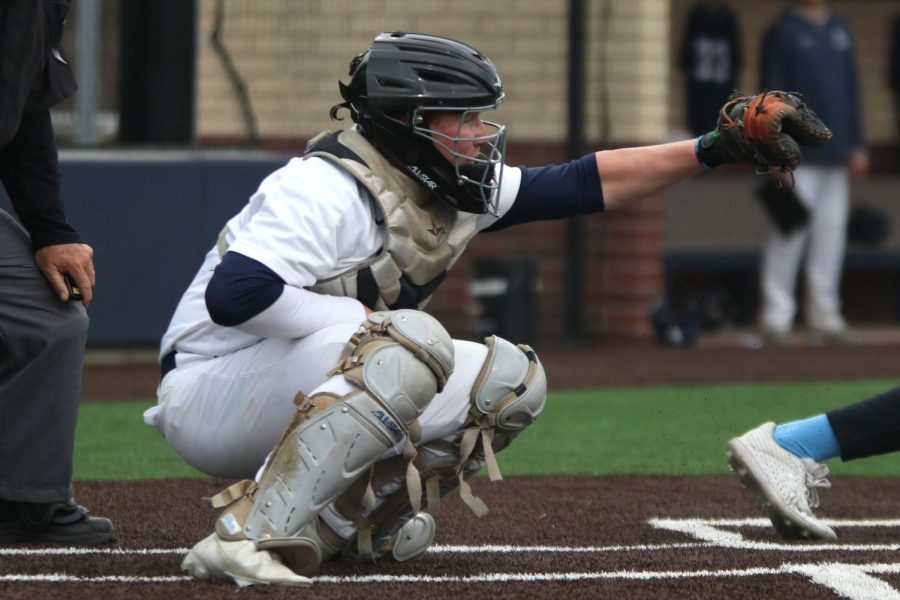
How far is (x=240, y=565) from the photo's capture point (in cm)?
362

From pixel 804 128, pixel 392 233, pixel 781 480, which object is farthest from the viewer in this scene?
pixel 781 480

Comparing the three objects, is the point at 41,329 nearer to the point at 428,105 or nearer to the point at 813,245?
the point at 428,105

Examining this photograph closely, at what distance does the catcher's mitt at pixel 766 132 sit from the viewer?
13.3 feet

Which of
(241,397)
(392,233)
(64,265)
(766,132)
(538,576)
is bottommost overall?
(538,576)

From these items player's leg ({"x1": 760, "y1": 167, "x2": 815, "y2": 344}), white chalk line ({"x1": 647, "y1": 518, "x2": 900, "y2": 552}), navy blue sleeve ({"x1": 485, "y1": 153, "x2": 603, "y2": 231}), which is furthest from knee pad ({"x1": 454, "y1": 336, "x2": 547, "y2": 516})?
player's leg ({"x1": 760, "y1": 167, "x2": 815, "y2": 344})

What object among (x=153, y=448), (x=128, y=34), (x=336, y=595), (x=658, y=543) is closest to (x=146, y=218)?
(x=128, y=34)

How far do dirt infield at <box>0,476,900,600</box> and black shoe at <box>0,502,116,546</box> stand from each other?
9 centimetres

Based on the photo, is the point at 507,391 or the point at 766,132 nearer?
the point at 507,391

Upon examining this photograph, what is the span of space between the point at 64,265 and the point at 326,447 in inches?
43.8

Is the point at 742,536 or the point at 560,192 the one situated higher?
the point at 560,192

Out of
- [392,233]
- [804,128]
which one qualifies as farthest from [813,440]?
[392,233]

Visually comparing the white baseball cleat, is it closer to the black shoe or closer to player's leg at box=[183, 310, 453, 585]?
player's leg at box=[183, 310, 453, 585]

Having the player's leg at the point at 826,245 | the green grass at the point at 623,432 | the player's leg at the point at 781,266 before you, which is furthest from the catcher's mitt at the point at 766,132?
the player's leg at the point at 826,245

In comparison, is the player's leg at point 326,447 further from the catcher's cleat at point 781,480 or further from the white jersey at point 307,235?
the catcher's cleat at point 781,480
